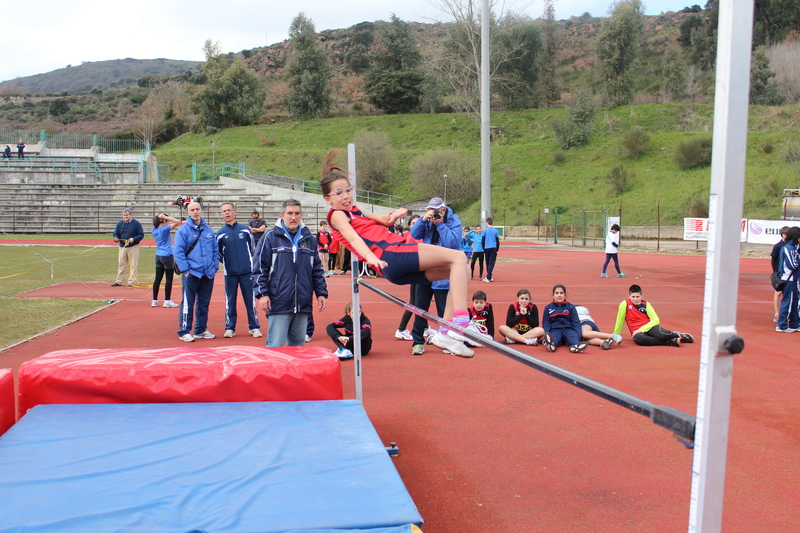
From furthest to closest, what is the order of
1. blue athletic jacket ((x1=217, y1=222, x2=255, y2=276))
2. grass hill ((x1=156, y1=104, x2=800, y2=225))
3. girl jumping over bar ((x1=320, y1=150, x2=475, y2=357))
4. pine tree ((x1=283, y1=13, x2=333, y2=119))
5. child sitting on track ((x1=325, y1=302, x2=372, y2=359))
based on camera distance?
pine tree ((x1=283, y1=13, x2=333, y2=119)) < grass hill ((x1=156, y1=104, x2=800, y2=225)) < blue athletic jacket ((x1=217, y1=222, x2=255, y2=276)) < child sitting on track ((x1=325, y1=302, x2=372, y2=359)) < girl jumping over bar ((x1=320, y1=150, x2=475, y2=357))

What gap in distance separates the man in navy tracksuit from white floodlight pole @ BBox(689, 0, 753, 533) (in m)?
7.74

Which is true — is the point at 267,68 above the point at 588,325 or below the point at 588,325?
above

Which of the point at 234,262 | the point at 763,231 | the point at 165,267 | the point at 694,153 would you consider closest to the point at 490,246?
the point at 165,267

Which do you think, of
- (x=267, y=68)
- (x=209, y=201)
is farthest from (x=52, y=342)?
(x=267, y=68)

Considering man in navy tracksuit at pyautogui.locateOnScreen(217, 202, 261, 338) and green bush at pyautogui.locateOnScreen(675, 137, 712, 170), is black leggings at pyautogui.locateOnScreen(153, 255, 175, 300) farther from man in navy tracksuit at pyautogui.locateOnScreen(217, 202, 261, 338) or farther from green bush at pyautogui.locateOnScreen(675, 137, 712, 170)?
green bush at pyautogui.locateOnScreen(675, 137, 712, 170)

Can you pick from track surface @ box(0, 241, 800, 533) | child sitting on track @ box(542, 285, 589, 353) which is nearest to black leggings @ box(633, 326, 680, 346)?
track surface @ box(0, 241, 800, 533)

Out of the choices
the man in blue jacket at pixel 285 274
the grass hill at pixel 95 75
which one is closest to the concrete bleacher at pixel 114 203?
the man in blue jacket at pixel 285 274

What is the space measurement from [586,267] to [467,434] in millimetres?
16289

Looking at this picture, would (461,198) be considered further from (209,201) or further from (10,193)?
(10,193)

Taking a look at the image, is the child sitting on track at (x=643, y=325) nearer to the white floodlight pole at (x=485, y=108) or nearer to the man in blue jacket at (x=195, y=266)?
the man in blue jacket at (x=195, y=266)

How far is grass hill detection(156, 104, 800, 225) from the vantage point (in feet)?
123

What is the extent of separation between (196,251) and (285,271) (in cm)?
346

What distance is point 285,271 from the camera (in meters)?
5.68

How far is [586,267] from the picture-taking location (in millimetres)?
20219
